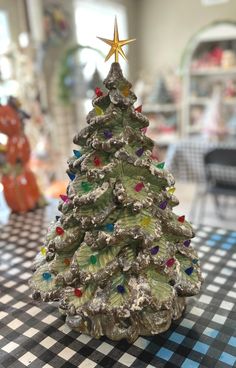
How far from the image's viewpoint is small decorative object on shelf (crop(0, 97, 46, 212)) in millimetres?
1309

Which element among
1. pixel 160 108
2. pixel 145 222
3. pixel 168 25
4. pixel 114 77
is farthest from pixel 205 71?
pixel 145 222

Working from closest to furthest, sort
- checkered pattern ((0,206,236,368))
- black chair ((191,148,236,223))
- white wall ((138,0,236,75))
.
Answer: checkered pattern ((0,206,236,368)) < black chair ((191,148,236,223)) < white wall ((138,0,236,75))

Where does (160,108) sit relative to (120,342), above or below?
above

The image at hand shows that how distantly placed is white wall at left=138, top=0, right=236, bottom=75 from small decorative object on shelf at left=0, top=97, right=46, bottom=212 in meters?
2.86

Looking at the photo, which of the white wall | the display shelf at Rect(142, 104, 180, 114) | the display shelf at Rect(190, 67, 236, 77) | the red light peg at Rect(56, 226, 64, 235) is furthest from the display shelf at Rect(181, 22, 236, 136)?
the red light peg at Rect(56, 226, 64, 235)

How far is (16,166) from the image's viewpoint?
1.36m

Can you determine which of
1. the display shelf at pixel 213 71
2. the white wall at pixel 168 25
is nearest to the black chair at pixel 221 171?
the display shelf at pixel 213 71

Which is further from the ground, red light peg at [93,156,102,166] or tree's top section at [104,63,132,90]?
tree's top section at [104,63,132,90]

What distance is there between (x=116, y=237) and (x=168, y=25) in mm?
3640

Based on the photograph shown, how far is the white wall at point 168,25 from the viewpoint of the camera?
350cm

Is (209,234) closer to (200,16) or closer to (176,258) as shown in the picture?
(176,258)

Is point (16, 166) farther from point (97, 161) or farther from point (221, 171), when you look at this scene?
point (221, 171)

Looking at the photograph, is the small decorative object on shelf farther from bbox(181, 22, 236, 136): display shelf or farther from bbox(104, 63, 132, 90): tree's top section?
bbox(181, 22, 236, 136): display shelf

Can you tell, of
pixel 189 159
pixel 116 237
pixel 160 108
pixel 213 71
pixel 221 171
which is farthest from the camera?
pixel 160 108
